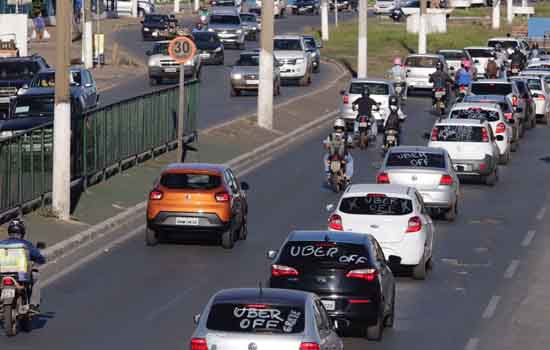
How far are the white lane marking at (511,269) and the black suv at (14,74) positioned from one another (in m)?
27.5

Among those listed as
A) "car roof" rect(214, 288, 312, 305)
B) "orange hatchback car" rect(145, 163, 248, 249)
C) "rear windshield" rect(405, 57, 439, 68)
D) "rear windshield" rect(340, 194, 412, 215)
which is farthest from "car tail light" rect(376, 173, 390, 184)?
"rear windshield" rect(405, 57, 439, 68)

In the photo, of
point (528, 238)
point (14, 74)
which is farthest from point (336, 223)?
point (14, 74)

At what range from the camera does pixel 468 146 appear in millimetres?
36188

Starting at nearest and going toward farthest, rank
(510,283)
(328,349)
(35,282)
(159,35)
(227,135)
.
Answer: (328,349)
(35,282)
(510,283)
(227,135)
(159,35)

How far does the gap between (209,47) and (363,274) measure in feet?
184

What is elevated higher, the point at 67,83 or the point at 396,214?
the point at 67,83

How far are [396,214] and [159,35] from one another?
6649 centimetres

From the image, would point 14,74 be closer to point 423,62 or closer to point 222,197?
point 423,62

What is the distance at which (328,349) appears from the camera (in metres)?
13.9

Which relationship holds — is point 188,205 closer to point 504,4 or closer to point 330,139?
point 330,139

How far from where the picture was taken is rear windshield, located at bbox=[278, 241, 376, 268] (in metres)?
18.1

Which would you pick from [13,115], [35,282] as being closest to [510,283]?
[35,282]

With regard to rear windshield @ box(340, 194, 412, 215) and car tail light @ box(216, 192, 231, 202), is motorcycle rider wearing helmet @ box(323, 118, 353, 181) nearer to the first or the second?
car tail light @ box(216, 192, 231, 202)

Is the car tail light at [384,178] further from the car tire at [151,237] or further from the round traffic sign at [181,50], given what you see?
the round traffic sign at [181,50]
